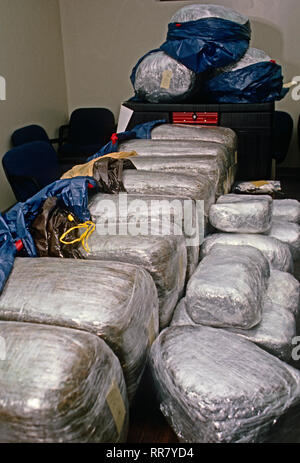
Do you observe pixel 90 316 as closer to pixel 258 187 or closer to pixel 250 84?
pixel 258 187

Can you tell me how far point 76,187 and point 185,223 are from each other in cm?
41

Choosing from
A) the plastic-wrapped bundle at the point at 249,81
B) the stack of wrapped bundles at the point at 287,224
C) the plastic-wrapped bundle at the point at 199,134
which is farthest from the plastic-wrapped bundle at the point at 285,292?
the plastic-wrapped bundle at the point at 249,81

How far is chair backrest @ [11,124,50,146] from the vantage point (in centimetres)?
344

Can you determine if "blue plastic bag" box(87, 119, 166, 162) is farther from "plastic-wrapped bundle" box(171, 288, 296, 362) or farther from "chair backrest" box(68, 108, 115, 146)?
"chair backrest" box(68, 108, 115, 146)

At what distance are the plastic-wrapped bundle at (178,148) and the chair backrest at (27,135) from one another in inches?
59.7

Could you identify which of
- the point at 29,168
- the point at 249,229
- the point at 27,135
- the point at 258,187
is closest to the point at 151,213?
the point at 249,229

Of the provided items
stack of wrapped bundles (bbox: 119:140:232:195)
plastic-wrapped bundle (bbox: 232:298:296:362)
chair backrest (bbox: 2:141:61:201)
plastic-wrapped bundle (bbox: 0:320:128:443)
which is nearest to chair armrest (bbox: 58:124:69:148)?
chair backrest (bbox: 2:141:61:201)

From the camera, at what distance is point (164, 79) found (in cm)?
262

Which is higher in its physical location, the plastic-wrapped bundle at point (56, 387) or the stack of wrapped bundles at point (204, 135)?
the stack of wrapped bundles at point (204, 135)

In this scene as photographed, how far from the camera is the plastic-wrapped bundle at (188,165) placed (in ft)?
6.21

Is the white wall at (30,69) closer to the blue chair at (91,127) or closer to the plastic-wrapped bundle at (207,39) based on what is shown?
the blue chair at (91,127)

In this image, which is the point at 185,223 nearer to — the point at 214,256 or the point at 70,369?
the point at 214,256

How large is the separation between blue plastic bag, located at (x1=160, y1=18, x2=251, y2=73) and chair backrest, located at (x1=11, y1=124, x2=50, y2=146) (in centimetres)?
156

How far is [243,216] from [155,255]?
25.0 inches
